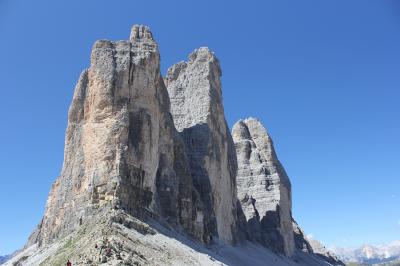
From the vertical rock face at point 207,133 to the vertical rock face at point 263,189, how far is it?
1799 centimetres

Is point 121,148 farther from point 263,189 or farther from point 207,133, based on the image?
point 263,189

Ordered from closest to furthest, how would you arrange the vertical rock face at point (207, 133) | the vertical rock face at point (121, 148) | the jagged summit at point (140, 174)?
the jagged summit at point (140, 174), the vertical rock face at point (121, 148), the vertical rock face at point (207, 133)

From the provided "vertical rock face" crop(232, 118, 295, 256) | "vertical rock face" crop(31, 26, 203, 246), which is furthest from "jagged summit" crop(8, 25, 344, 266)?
"vertical rock face" crop(232, 118, 295, 256)

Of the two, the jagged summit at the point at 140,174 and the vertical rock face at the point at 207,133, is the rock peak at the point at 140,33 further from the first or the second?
the vertical rock face at the point at 207,133

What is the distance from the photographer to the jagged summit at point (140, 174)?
4722 cm

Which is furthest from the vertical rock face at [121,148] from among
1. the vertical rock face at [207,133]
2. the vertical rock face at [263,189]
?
the vertical rock face at [263,189]

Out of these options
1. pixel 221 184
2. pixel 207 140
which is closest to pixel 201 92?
pixel 207 140

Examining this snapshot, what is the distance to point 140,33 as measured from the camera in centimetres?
6600

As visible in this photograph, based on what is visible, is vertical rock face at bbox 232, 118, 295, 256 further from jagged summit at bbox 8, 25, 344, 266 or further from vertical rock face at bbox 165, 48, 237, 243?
vertical rock face at bbox 165, 48, 237, 243

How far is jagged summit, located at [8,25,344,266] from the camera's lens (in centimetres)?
4722

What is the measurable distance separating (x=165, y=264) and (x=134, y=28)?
35842 millimetres

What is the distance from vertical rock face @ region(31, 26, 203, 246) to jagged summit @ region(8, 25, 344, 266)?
0.41 feet

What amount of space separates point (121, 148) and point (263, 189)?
73.8 metres

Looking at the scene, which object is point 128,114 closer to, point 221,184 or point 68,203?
point 68,203
